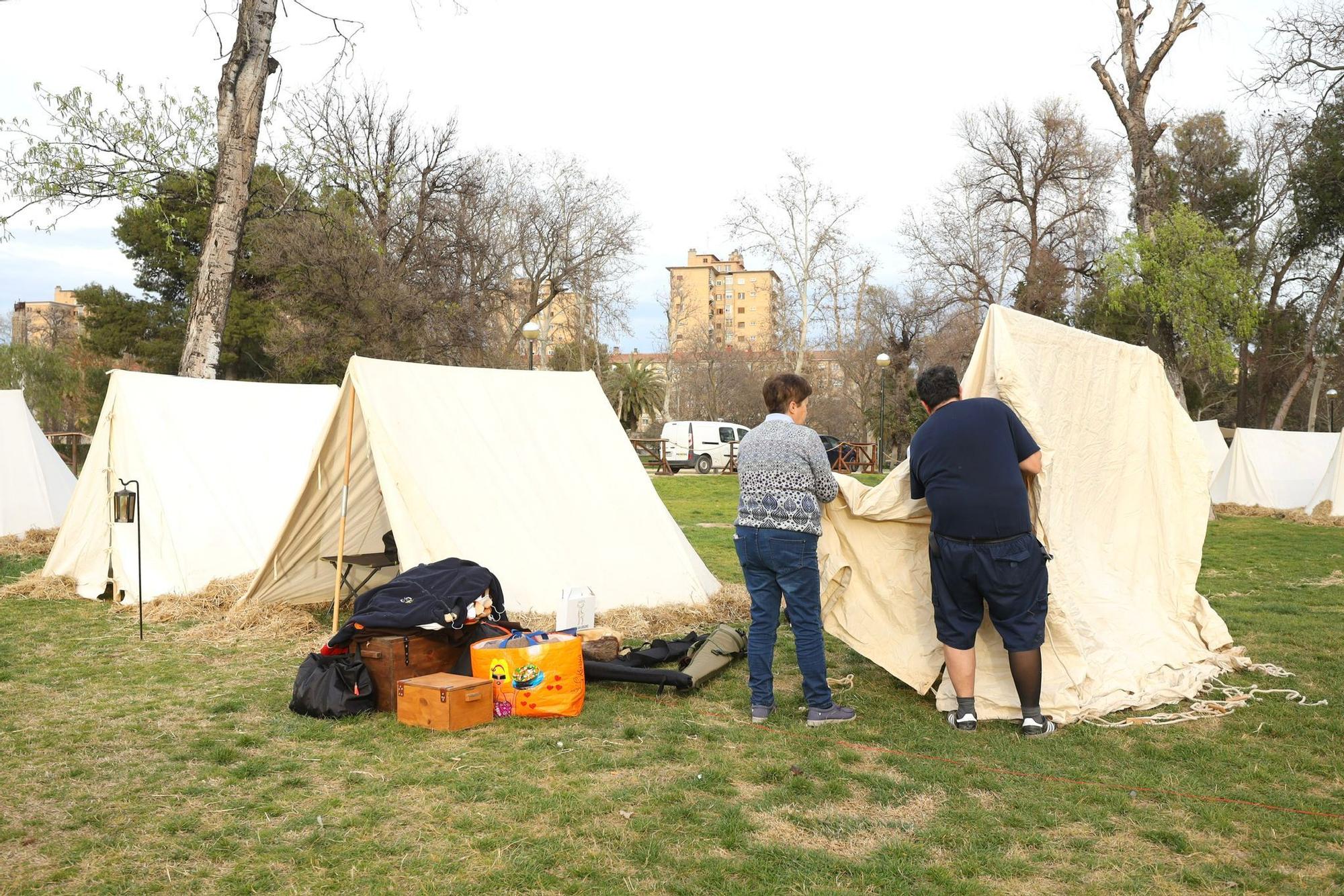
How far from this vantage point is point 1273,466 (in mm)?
17266

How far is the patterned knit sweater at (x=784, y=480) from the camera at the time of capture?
4262 millimetres

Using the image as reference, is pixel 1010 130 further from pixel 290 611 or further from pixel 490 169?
pixel 290 611

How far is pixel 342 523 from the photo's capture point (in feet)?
19.7

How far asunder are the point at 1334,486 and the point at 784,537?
1447 cm

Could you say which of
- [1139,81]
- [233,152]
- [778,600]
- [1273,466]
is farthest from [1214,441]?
[233,152]

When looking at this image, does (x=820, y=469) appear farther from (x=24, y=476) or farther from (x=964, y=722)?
(x=24, y=476)

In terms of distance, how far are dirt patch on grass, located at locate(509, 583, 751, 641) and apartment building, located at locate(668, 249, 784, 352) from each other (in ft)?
95.0

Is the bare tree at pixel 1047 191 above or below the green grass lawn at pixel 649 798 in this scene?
above

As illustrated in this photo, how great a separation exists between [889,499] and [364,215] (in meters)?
25.2

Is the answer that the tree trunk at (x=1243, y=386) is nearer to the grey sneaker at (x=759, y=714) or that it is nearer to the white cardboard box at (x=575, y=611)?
the white cardboard box at (x=575, y=611)

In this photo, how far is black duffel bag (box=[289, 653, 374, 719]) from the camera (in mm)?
4559

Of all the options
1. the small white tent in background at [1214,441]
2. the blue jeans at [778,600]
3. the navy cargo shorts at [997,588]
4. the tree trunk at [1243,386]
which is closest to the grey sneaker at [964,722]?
the navy cargo shorts at [997,588]

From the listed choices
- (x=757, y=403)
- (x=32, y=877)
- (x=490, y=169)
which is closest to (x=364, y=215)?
(x=490, y=169)

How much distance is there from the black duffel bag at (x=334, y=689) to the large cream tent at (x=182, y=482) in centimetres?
330
